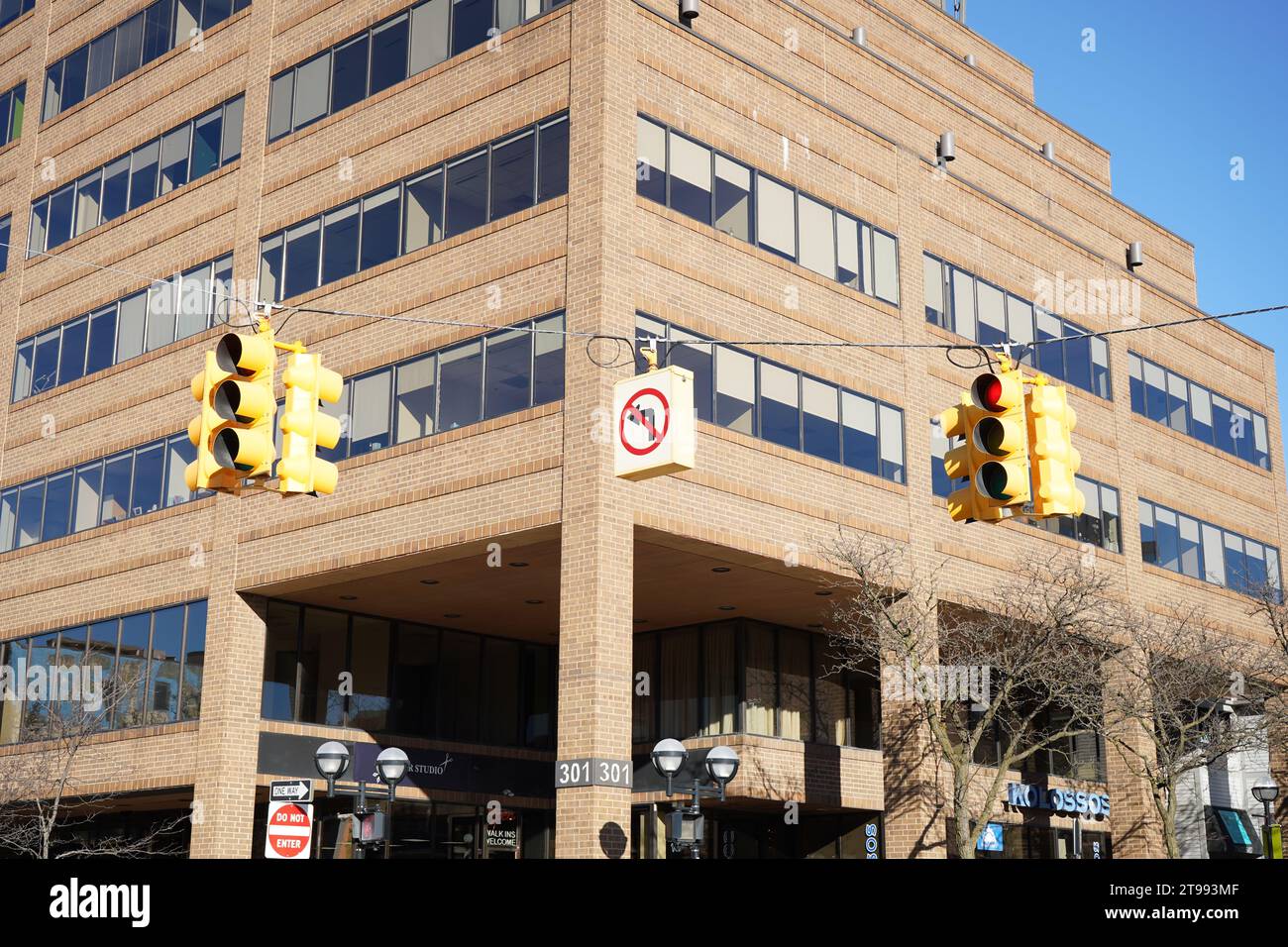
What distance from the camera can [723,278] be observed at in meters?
27.2

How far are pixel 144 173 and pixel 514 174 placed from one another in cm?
1356

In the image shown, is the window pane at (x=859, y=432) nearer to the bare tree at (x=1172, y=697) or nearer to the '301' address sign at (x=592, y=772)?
the bare tree at (x=1172, y=697)

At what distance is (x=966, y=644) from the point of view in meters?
29.2

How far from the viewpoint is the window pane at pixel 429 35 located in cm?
2906

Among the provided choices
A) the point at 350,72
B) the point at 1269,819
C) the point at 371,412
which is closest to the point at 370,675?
the point at 371,412

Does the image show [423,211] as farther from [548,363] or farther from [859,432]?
[859,432]

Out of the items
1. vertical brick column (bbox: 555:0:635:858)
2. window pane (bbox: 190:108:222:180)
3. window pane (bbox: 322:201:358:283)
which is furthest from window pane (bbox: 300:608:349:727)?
window pane (bbox: 190:108:222:180)

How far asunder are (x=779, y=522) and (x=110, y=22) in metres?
23.5

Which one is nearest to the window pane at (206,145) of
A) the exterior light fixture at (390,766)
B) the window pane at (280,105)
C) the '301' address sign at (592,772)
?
the window pane at (280,105)

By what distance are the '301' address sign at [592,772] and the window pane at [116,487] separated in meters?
15.1

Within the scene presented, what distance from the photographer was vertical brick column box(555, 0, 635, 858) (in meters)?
22.8

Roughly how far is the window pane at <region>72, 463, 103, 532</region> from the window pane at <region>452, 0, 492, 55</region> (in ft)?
44.1

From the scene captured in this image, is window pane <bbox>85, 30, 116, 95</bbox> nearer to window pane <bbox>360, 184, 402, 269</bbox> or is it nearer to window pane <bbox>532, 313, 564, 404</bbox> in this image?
window pane <bbox>360, 184, 402, 269</bbox>

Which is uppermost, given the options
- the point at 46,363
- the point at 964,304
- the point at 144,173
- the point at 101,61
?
the point at 101,61
